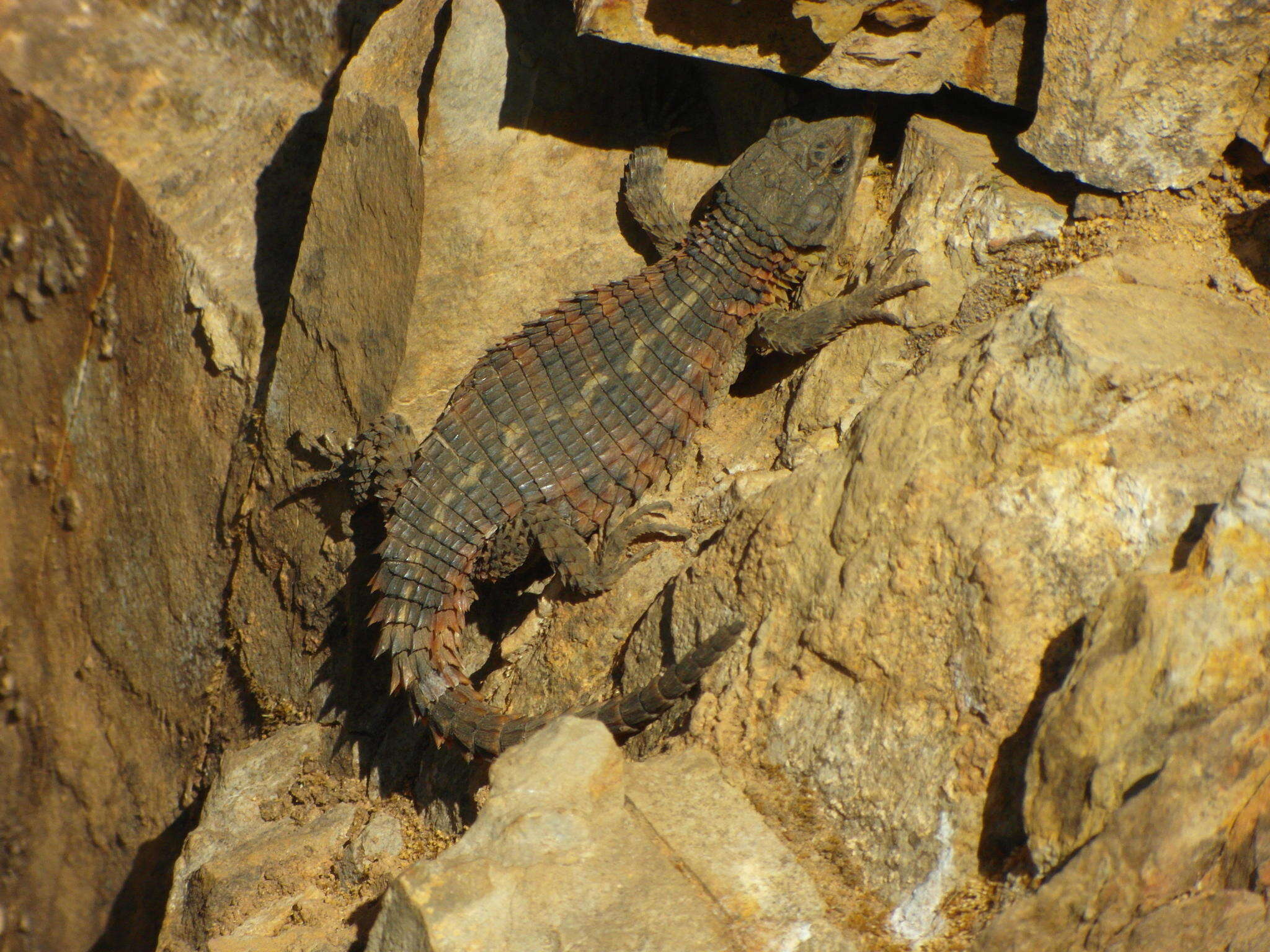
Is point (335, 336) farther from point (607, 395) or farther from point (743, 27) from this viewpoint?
point (743, 27)

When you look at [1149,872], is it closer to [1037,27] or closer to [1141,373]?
[1141,373]

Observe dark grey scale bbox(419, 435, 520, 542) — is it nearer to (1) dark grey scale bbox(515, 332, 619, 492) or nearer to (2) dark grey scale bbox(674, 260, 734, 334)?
(1) dark grey scale bbox(515, 332, 619, 492)

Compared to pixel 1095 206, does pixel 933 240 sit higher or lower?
higher

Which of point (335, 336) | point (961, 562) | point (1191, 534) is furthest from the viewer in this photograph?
point (335, 336)


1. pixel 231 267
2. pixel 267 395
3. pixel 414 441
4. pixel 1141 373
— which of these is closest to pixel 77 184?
pixel 231 267

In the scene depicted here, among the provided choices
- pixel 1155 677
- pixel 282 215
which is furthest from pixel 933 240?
pixel 282 215

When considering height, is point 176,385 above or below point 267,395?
above

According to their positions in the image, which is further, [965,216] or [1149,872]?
[965,216]
